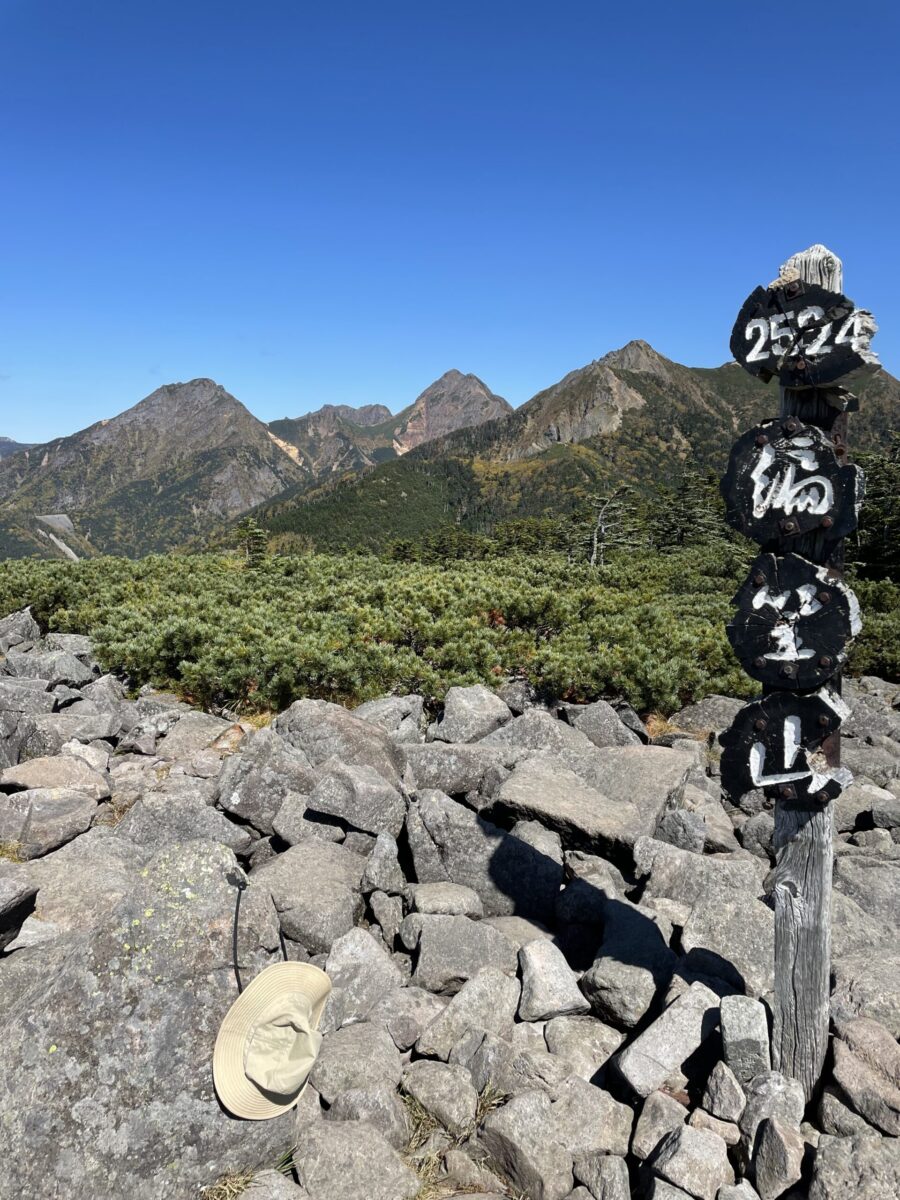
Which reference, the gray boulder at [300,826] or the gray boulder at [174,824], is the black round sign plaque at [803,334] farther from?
the gray boulder at [174,824]

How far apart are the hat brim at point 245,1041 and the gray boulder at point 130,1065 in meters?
0.05

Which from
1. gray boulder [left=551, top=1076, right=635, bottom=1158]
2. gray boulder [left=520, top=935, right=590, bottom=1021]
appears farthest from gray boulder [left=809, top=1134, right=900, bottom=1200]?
gray boulder [left=520, top=935, right=590, bottom=1021]

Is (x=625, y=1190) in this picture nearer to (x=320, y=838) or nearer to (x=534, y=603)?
(x=320, y=838)

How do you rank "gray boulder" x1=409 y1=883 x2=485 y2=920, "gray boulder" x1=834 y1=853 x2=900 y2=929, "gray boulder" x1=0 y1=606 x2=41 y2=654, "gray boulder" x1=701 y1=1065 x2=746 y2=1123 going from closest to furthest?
1. "gray boulder" x1=701 y1=1065 x2=746 y2=1123
2. "gray boulder" x1=409 y1=883 x2=485 y2=920
3. "gray boulder" x1=834 y1=853 x2=900 y2=929
4. "gray boulder" x1=0 y1=606 x2=41 y2=654

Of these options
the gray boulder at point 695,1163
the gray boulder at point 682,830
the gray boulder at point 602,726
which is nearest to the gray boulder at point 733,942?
the gray boulder at point 695,1163

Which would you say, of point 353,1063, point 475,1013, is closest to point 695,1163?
point 475,1013

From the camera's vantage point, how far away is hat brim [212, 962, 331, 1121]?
356 centimetres

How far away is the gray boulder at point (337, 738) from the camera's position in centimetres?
719

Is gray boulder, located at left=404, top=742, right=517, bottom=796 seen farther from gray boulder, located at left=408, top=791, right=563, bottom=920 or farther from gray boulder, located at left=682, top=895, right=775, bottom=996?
gray boulder, located at left=682, top=895, right=775, bottom=996

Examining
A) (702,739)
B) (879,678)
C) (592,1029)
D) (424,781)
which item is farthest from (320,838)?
(879,678)

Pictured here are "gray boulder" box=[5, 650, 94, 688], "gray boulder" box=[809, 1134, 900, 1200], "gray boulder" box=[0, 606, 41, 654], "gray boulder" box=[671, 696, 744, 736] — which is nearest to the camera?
"gray boulder" box=[809, 1134, 900, 1200]

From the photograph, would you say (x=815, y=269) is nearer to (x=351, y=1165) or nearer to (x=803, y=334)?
(x=803, y=334)

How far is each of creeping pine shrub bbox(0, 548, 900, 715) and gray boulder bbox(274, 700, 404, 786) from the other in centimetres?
179

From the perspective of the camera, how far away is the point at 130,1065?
3490mm
